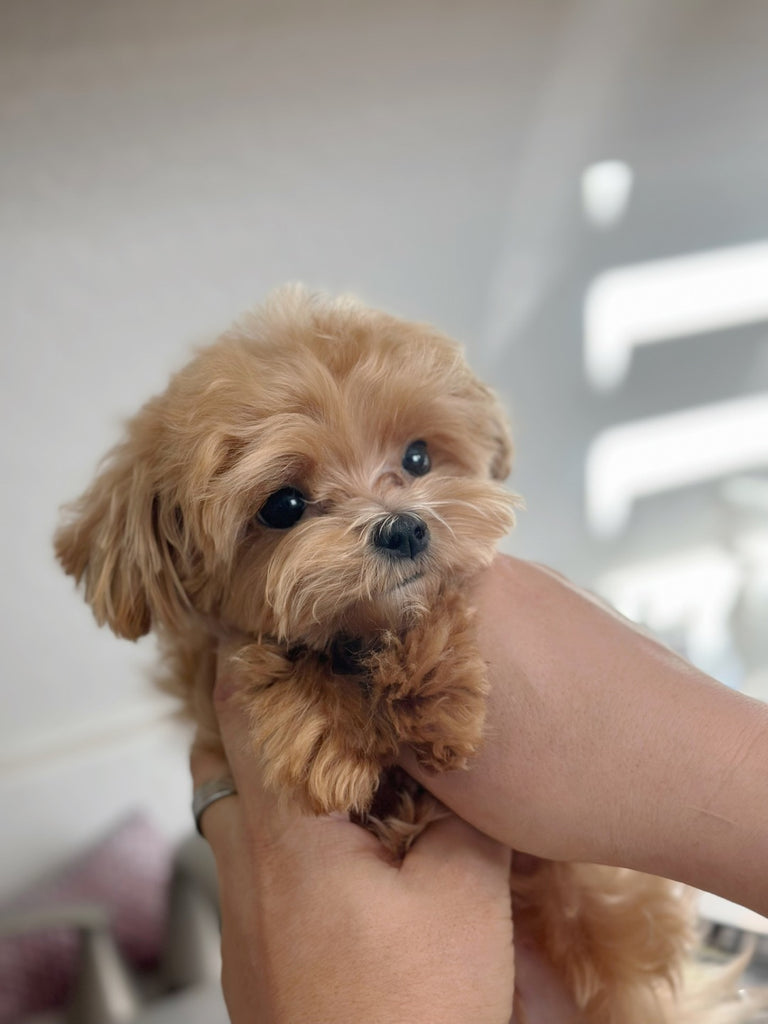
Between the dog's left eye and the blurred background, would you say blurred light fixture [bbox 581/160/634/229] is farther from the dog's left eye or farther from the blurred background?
the dog's left eye

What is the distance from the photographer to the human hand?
3.21 feet

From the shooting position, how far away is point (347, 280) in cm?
247

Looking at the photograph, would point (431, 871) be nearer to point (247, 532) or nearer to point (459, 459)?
point (247, 532)

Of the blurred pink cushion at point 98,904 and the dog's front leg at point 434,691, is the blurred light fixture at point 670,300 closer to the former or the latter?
the dog's front leg at point 434,691

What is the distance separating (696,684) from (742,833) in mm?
175

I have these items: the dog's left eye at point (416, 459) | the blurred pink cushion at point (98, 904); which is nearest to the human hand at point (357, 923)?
the dog's left eye at point (416, 459)

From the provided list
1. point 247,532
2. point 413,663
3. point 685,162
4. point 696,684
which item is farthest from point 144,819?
point 685,162

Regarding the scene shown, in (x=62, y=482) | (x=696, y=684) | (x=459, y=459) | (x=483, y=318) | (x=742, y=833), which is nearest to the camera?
(x=742, y=833)

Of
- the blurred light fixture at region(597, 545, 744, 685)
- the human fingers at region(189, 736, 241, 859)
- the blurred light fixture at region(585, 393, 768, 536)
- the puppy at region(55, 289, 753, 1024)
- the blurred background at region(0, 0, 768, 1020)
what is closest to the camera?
the puppy at region(55, 289, 753, 1024)

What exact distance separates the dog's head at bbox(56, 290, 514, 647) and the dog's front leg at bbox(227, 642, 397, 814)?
0.07 meters

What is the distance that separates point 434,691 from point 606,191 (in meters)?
1.93

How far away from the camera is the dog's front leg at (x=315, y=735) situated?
102 cm

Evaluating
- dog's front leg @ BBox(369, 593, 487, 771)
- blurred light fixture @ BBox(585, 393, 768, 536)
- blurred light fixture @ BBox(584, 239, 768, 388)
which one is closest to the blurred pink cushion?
dog's front leg @ BBox(369, 593, 487, 771)

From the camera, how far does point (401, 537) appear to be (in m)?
1.10
